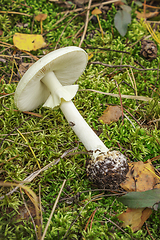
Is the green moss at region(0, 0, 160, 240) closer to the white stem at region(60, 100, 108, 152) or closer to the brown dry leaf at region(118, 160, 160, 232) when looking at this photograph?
the brown dry leaf at region(118, 160, 160, 232)

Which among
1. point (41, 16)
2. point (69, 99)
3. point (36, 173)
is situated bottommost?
point (36, 173)

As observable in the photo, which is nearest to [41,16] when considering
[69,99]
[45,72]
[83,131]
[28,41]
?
[28,41]

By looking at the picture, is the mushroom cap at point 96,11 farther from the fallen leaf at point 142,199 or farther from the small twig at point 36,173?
the fallen leaf at point 142,199

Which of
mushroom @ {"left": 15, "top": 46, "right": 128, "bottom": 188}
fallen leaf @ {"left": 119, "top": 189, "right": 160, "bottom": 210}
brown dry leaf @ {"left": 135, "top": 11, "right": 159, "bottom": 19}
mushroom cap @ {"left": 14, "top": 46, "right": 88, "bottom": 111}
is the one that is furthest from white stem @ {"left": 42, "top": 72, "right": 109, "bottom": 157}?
brown dry leaf @ {"left": 135, "top": 11, "right": 159, "bottom": 19}

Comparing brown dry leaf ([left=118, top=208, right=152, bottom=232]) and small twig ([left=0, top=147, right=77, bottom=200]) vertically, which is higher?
small twig ([left=0, top=147, right=77, bottom=200])

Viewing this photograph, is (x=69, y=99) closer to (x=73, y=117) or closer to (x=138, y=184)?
(x=73, y=117)
